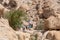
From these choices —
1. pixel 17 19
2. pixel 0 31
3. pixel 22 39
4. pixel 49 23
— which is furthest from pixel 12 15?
pixel 0 31

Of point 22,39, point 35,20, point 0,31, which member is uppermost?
point 0,31

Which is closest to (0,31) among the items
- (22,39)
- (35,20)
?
(22,39)

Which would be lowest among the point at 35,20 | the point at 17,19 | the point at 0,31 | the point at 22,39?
the point at 35,20

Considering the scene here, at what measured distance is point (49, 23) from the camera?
9.29 metres

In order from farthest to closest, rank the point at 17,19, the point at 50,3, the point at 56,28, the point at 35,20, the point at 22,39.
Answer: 1. the point at 50,3
2. the point at 35,20
3. the point at 17,19
4. the point at 56,28
5. the point at 22,39

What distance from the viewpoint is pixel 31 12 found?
14727 mm

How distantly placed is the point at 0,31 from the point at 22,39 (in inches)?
48.0

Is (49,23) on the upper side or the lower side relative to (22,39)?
lower

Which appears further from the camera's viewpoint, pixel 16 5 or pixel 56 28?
pixel 16 5

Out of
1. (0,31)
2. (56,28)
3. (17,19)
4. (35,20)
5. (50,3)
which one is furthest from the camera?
(50,3)

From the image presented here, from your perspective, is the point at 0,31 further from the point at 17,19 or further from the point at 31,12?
the point at 31,12

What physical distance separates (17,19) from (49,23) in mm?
1660

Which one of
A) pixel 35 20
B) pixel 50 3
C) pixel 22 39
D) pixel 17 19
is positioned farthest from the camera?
pixel 50 3

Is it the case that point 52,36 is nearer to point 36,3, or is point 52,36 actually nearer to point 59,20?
point 59,20
